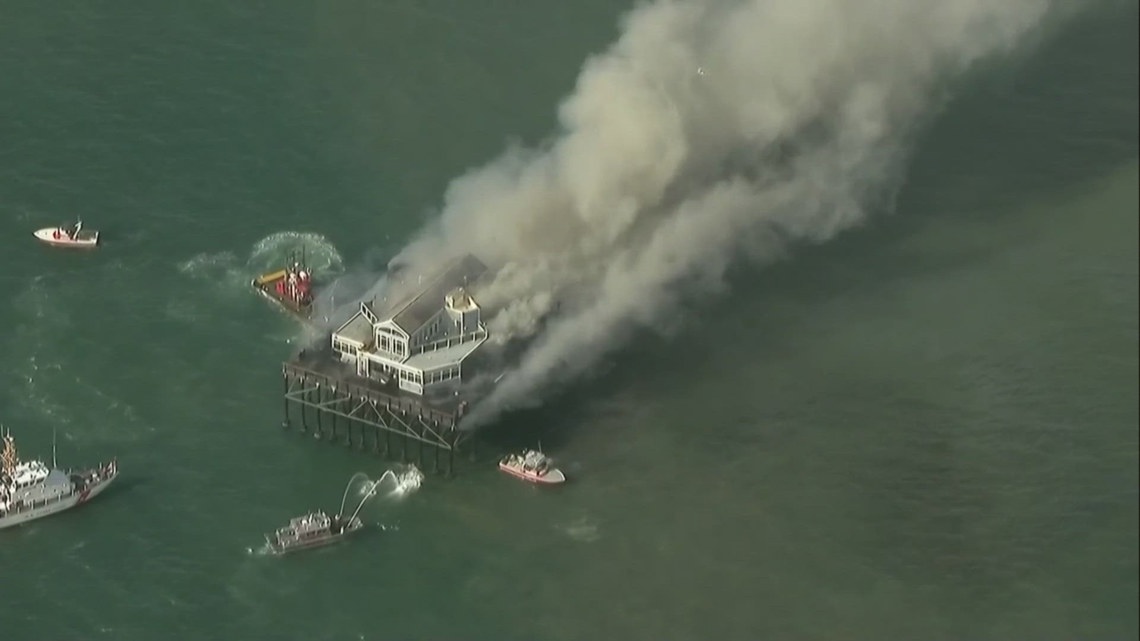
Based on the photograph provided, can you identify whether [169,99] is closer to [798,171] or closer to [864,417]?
[798,171]

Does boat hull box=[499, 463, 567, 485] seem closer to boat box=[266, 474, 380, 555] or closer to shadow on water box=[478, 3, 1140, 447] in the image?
shadow on water box=[478, 3, 1140, 447]

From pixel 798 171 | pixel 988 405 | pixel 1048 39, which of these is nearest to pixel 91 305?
pixel 798 171

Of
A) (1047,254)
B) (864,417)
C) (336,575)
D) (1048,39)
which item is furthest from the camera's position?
(1048,39)

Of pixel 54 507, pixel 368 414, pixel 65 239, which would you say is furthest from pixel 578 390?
pixel 65 239

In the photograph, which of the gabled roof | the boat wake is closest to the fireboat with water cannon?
the gabled roof

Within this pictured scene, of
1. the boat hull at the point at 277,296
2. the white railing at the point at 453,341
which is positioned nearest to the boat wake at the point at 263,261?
the boat hull at the point at 277,296

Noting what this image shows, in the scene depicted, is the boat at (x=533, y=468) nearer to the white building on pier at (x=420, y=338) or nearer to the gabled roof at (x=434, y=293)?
the white building on pier at (x=420, y=338)
